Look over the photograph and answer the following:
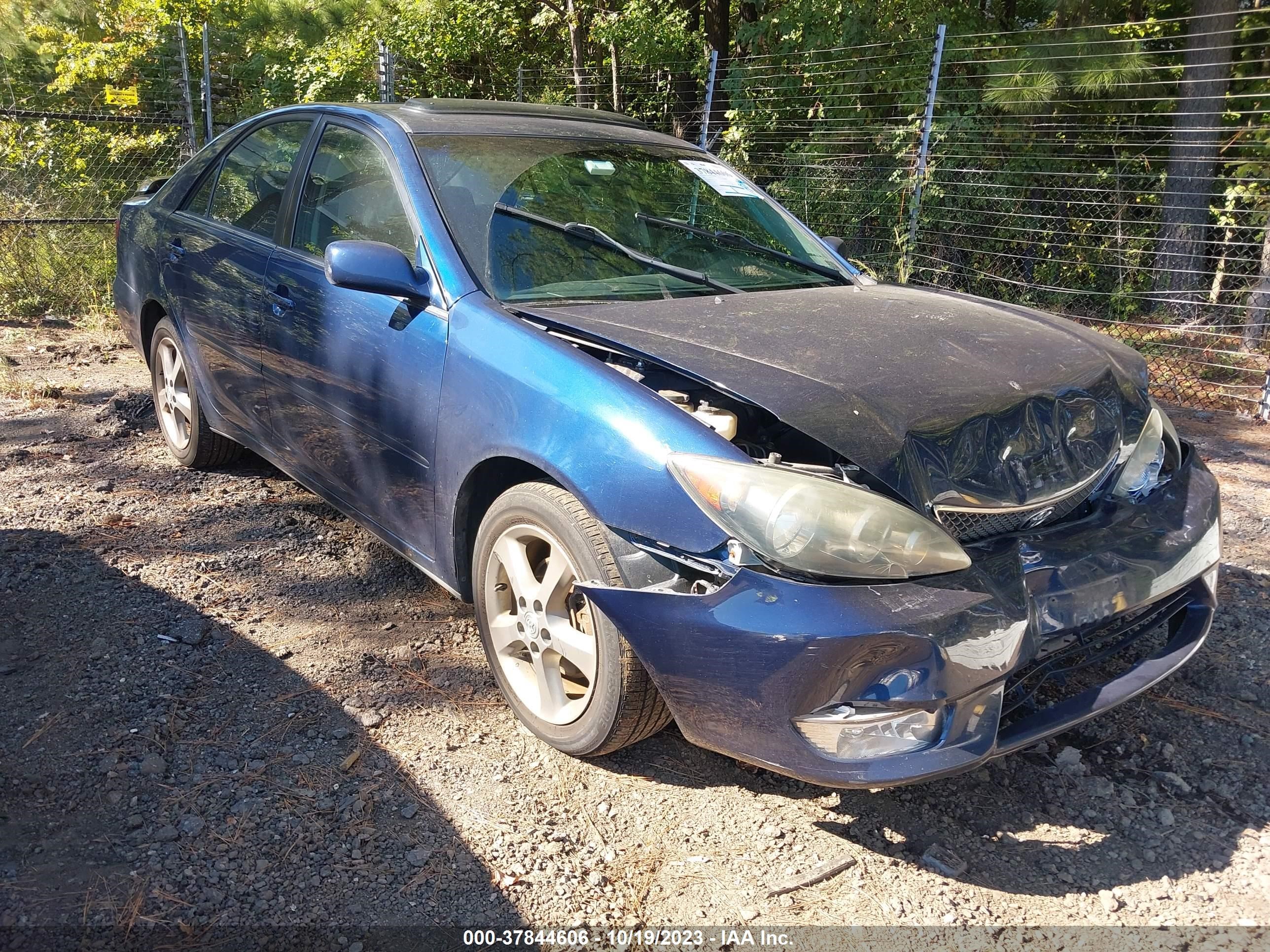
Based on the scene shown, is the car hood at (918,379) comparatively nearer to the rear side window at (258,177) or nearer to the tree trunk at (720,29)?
the rear side window at (258,177)

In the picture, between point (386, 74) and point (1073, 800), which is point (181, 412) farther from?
point (386, 74)

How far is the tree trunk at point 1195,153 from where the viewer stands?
9.06 metres

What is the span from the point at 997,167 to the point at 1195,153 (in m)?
1.73

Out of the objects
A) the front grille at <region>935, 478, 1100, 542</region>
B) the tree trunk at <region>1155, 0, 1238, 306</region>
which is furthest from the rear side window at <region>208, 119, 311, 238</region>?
the tree trunk at <region>1155, 0, 1238, 306</region>

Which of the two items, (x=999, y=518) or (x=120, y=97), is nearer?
(x=999, y=518)

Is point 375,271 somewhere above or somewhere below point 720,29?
below

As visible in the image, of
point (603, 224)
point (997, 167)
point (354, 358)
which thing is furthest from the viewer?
point (997, 167)

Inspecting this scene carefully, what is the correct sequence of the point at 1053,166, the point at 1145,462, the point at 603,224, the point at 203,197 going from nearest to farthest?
the point at 1145,462 < the point at 603,224 < the point at 203,197 < the point at 1053,166

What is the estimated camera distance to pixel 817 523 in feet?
7.41

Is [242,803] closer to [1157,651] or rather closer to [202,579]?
[202,579]

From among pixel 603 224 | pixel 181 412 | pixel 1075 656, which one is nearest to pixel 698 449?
pixel 1075 656

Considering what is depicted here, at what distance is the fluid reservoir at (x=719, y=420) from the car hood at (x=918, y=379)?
10 centimetres

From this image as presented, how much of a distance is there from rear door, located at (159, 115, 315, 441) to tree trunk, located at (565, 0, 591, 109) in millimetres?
9576

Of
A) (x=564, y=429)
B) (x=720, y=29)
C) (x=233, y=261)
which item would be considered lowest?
(x=564, y=429)
